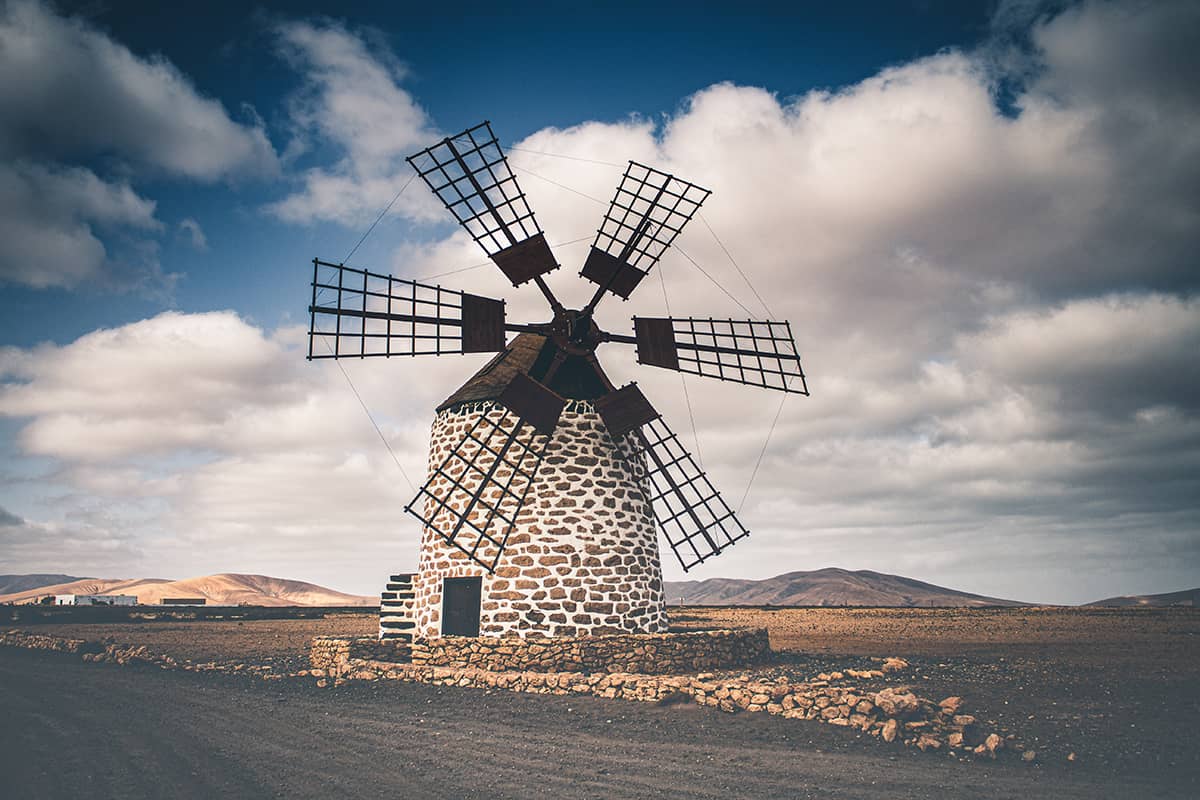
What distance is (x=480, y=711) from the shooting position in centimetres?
1156

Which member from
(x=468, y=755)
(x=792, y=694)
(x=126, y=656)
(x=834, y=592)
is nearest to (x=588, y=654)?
(x=792, y=694)

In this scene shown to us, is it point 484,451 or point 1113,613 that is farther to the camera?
point 1113,613

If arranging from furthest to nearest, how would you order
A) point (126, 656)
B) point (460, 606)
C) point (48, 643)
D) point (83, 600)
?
1. point (83, 600)
2. point (48, 643)
3. point (126, 656)
4. point (460, 606)

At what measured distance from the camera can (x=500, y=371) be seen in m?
17.4

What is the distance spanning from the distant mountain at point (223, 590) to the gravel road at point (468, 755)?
71960mm

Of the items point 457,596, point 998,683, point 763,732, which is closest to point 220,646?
point 457,596

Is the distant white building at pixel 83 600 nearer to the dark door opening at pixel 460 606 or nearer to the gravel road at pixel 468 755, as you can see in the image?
the dark door opening at pixel 460 606

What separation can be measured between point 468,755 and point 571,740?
146 centimetres

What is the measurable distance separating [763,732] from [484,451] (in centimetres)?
869

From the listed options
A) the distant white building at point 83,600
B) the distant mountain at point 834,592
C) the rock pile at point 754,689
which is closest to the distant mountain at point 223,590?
the distant white building at point 83,600

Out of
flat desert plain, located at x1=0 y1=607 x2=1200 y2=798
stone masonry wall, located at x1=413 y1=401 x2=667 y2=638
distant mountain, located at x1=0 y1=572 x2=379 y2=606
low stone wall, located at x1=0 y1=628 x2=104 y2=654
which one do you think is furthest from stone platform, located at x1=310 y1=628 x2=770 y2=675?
distant mountain, located at x1=0 y1=572 x2=379 y2=606

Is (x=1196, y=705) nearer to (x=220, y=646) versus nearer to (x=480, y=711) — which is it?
(x=480, y=711)

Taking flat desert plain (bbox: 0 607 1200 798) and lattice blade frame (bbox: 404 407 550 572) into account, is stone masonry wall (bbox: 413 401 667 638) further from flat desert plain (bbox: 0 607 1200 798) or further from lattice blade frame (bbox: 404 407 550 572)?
flat desert plain (bbox: 0 607 1200 798)

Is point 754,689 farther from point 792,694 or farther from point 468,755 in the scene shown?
point 468,755
